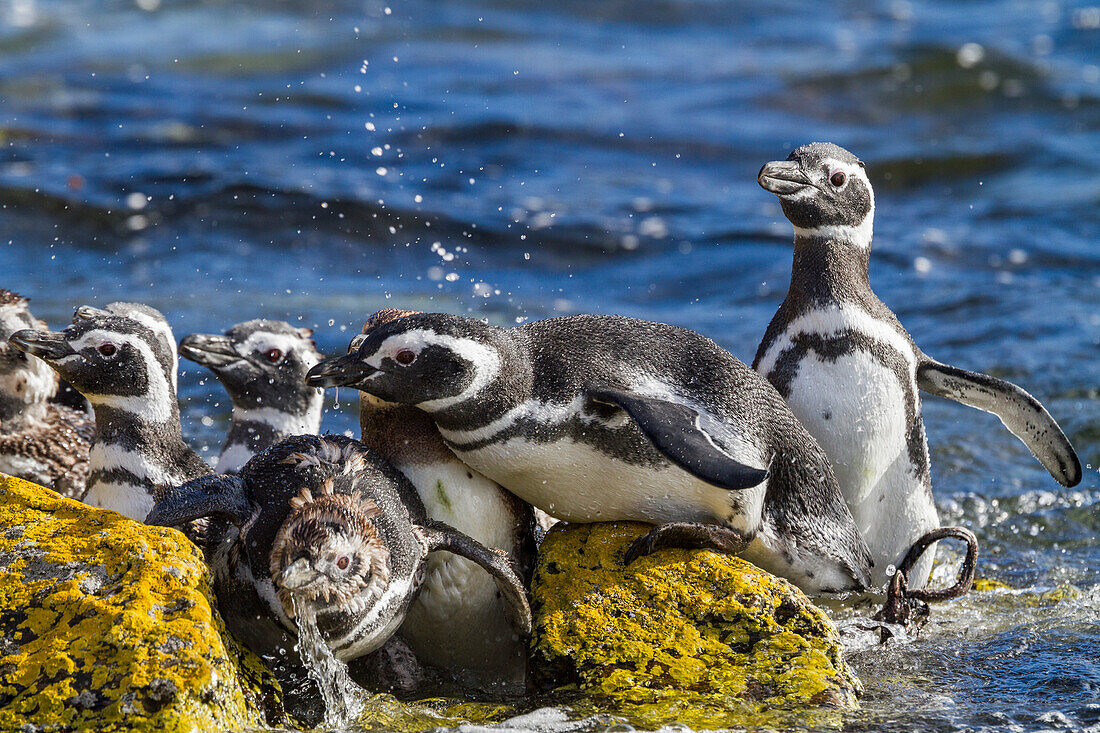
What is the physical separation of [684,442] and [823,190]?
58.7 inches

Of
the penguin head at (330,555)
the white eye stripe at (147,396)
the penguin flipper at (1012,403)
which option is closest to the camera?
the penguin head at (330,555)

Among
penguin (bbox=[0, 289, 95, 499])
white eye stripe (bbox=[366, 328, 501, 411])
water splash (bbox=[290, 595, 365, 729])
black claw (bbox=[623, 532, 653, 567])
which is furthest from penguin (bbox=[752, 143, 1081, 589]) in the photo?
penguin (bbox=[0, 289, 95, 499])

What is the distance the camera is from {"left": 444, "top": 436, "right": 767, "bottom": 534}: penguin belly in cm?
375

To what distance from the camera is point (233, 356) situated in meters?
5.10

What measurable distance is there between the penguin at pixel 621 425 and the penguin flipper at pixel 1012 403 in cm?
99

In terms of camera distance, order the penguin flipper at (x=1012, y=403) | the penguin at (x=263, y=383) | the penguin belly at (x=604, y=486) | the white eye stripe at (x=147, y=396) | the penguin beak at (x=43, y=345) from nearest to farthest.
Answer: the penguin belly at (x=604, y=486), the penguin beak at (x=43, y=345), the white eye stripe at (x=147, y=396), the penguin flipper at (x=1012, y=403), the penguin at (x=263, y=383)

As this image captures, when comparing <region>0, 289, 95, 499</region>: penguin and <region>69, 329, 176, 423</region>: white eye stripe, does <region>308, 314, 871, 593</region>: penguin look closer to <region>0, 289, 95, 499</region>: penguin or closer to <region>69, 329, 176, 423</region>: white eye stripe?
<region>69, 329, 176, 423</region>: white eye stripe

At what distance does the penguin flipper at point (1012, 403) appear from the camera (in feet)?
16.0

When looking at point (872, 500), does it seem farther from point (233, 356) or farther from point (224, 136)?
point (224, 136)

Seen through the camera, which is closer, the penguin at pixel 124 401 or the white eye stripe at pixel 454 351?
the white eye stripe at pixel 454 351

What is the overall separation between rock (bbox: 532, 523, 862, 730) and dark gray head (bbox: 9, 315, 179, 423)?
5.08 ft

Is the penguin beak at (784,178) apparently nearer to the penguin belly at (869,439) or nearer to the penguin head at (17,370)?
the penguin belly at (869,439)

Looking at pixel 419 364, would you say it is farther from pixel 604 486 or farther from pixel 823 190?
pixel 823 190

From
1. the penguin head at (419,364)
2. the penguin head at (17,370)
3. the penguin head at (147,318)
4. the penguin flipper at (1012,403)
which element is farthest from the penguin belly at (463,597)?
the penguin head at (17,370)
